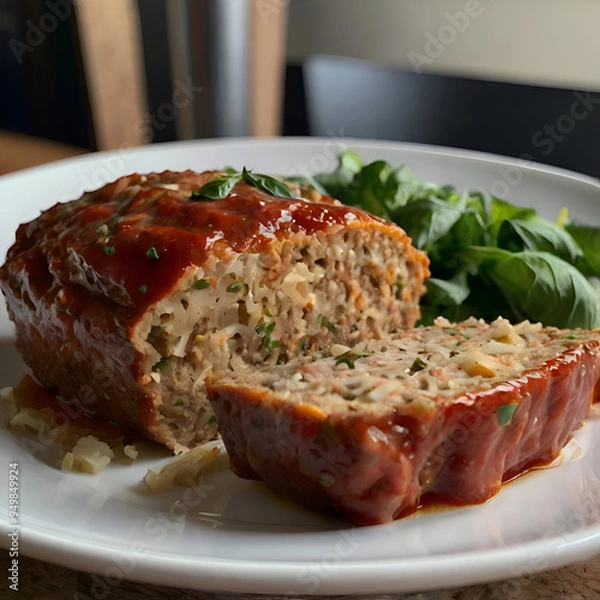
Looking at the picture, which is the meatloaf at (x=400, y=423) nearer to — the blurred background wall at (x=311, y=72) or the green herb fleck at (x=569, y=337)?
the green herb fleck at (x=569, y=337)

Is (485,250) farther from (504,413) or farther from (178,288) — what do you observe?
(178,288)

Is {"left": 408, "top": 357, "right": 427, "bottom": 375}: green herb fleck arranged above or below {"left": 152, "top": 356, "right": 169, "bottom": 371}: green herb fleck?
above

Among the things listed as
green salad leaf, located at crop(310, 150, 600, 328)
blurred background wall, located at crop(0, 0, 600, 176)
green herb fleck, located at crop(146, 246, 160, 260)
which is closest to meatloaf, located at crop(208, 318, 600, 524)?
green herb fleck, located at crop(146, 246, 160, 260)

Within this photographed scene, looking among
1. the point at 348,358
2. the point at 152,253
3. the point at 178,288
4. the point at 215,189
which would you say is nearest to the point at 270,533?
the point at 348,358

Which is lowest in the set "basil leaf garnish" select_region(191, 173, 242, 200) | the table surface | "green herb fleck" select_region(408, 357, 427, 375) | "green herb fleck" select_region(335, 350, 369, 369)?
the table surface

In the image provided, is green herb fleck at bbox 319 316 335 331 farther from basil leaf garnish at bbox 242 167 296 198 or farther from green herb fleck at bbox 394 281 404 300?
basil leaf garnish at bbox 242 167 296 198

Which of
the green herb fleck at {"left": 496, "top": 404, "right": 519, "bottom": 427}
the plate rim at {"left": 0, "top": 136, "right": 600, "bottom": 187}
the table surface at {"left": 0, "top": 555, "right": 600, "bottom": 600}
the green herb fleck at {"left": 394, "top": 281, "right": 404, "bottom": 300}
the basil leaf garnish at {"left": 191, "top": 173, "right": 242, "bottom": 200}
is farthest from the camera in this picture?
the plate rim at {"left": 0, "top": 136, "right": 600, "bottom": 187}

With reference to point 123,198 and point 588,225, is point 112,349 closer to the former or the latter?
point 123,198
